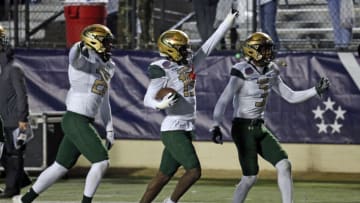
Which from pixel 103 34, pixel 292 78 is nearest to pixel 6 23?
pixel 292 78

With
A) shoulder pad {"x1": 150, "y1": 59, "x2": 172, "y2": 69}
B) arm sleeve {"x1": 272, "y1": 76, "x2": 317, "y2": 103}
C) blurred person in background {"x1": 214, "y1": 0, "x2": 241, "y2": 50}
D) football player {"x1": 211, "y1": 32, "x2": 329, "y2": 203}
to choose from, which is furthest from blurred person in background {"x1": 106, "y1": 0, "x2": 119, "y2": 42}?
shoulder pad {"x1": 150, "y1": 59, "x2": 172, "y2": 69}

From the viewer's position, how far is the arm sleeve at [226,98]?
460 inches

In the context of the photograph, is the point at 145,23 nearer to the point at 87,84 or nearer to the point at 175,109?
the point at 87,84

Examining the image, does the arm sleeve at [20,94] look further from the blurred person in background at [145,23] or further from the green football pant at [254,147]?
the blurred person in background at [145,23]

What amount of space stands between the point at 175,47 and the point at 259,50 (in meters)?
0.88

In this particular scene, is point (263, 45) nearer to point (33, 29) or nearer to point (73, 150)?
point (73, 150)

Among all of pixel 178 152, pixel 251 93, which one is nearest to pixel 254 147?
pixel 251 93

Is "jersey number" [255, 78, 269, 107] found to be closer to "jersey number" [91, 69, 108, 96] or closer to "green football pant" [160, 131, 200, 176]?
"green football pant" [160, 131, 200, 176]

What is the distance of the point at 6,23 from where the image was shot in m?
19.7

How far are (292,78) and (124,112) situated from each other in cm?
246

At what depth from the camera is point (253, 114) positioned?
38.7ft

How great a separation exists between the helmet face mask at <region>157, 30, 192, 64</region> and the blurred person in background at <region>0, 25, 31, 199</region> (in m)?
2.67

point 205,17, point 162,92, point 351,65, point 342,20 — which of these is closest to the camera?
point 162,92

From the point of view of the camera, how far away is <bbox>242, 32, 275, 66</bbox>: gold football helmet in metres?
11.9
